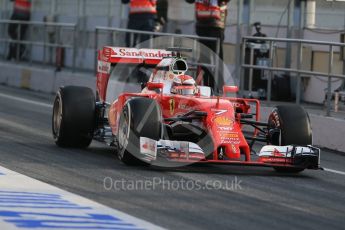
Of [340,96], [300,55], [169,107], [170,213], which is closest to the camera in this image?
[170,213]

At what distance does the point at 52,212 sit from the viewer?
28.4 ft

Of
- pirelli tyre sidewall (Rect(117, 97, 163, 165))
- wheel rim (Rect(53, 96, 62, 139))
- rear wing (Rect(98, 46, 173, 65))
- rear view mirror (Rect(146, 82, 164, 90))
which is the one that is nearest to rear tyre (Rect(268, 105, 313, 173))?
rear view mirror (Rect(146, 82, 164, 90))

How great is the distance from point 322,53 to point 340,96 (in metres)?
0.94

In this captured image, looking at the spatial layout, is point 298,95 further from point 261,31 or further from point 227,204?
point 227,204

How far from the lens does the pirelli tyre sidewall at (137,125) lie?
11555 mm

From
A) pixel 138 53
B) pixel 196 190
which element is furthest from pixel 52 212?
pixel 138 53

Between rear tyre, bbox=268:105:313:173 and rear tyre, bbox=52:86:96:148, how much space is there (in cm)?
227

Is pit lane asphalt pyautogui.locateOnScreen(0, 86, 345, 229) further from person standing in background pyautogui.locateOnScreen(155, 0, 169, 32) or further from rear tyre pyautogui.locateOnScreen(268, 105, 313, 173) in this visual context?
person standing in background pyautogui.locateOnScreen(155, 0, 169, 32)

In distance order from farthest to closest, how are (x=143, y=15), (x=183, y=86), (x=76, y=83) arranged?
1. (x=76, y=83)
2. (x=143, y=15)
3. (x=183, y=86)

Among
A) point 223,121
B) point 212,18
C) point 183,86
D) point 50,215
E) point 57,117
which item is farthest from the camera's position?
point 212,18

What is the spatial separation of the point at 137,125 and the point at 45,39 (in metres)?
13.5

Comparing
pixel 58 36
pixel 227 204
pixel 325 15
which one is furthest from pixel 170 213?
pixel 58 36

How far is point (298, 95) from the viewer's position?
16281 mm

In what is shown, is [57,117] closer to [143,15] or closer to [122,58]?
[122,58]
